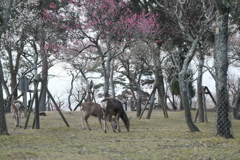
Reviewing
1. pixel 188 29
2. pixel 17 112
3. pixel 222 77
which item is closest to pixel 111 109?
pixel 222 77

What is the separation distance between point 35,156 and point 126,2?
17.4 metres

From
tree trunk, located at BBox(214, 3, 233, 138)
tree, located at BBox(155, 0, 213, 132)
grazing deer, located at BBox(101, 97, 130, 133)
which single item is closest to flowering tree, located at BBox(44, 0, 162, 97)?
tree, located at BBox(155, 0, 213, 132)

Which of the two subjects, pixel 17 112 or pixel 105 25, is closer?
pixel 17 112

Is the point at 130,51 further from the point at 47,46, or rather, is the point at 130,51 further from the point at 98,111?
the point at 98,111

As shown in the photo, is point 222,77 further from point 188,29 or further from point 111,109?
point 188,29

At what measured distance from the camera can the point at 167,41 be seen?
25.5m

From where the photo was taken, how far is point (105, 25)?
19844 mm

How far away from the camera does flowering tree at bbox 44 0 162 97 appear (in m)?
19.9

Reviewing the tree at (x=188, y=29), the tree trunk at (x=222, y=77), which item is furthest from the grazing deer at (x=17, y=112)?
the tree trunk at (x=222, y=77)

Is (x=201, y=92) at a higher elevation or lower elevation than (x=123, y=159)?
higher

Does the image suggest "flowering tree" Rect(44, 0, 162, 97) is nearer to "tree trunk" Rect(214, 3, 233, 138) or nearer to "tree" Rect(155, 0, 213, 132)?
"tree" Rect(155, 0, 213, 132)

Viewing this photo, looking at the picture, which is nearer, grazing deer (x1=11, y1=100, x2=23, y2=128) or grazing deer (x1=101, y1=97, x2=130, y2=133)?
grazing deer (x1=101, y1=97, x2=130, y2=133)

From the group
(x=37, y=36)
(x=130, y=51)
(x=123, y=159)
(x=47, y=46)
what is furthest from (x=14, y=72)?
(x=123, y=159)

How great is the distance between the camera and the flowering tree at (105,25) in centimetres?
1989
